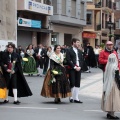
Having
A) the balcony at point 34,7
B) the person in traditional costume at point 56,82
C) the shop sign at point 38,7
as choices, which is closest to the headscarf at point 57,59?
the person in traditional costume at point 56,82

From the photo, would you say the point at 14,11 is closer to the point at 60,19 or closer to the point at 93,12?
the point at 60,19

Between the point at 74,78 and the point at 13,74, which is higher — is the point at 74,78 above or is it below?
below

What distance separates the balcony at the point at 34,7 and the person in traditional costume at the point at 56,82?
72.7 feet

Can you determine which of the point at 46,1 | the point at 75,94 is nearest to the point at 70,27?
the point at 46,1

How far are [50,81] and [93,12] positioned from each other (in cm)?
4426

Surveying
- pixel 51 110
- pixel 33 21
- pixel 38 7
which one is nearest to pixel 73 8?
pixel 38 7

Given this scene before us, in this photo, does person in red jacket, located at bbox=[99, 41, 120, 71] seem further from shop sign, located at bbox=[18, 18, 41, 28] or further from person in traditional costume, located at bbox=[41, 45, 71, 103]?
shop sign, located at bbox=[18, 18, 41, 28]

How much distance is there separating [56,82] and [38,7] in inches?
974

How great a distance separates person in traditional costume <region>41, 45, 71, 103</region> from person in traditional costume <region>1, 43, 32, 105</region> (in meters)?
0.59

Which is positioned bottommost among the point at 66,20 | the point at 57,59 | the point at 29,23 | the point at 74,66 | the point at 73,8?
the point at 74,66

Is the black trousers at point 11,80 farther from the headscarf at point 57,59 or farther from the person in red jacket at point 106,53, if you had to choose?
the person in red jacket at point 106,53

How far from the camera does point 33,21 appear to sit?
3675cm

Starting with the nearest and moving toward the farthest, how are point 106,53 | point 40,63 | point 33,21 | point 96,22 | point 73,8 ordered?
1. point 106,53
2. point 40,63
3. point 33,21
4. point 73,8
5. point 96,22

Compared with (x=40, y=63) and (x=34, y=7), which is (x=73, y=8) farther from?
(x=40, y=63)
